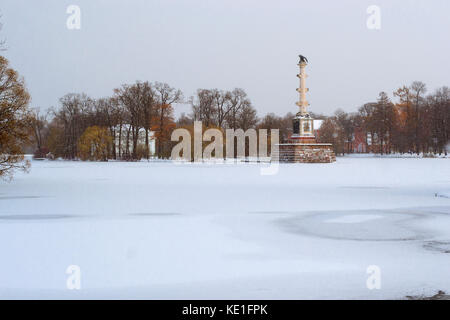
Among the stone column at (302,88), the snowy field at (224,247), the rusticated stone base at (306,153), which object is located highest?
the stone column at (302,88)

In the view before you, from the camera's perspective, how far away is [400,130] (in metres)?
86.3

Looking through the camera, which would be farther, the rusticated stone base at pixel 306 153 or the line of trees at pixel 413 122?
the line of trees at pixel 413 122

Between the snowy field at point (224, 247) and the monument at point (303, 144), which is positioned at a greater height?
the monument at point (303, 144)

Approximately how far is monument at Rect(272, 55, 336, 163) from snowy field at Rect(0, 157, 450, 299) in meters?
37.7

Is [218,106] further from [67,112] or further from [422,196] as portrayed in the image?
[422,196]

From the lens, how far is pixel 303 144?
54438 millimetres

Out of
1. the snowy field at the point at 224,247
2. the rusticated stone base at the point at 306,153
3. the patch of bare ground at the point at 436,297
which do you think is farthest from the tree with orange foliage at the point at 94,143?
the patch of bare ground at the point at 436,297

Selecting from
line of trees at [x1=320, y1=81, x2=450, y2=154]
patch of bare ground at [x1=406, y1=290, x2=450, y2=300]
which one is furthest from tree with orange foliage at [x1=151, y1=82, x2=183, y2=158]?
patch of bare ground at [x1=406, y1=290, x2=450, y2=300]

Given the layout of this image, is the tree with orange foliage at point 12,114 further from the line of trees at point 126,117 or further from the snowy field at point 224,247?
the line of trees at point 126,117

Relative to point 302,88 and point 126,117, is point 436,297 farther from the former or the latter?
point 126,117

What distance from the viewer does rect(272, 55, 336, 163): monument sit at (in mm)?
54531

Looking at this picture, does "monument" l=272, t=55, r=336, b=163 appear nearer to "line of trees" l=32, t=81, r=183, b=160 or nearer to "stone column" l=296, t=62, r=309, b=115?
"stone column" l=296, t=62, r=309, b=115

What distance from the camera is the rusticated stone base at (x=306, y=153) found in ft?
179

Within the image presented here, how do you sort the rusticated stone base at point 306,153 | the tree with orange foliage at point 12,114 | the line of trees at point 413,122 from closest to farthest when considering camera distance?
the tree with orange foliage at point 12,114 < the rusticated stone base at point 306,153 < the line of trees at point 413,122
